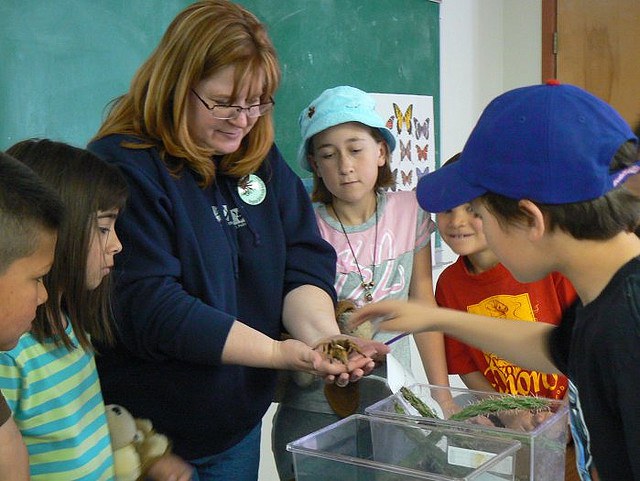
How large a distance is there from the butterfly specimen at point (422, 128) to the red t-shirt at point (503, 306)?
1547 millimetres

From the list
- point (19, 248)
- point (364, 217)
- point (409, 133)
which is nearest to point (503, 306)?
point (364, 217)

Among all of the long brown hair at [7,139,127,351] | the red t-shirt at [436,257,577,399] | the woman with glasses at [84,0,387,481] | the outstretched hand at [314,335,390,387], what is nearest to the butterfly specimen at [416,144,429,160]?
the red t-shirt at [436,257,577,399]

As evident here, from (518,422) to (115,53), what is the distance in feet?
4.88

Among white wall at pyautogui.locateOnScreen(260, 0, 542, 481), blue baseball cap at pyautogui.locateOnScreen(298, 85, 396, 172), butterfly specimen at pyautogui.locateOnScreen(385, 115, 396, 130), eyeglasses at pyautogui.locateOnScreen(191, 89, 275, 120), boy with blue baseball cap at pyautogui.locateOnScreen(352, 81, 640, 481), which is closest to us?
boy with blue baseball cap at pyautogui.locateOnScreen(352, 81, 640, 481)

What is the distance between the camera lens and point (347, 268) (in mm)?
1919

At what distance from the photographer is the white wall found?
3693mm

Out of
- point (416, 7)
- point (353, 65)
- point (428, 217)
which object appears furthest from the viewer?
point (416, 7)

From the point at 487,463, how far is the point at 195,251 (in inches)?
23.9

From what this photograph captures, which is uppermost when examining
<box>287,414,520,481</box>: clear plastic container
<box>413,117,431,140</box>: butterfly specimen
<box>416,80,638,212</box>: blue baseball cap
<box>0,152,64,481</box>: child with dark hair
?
<box>413,117,431,140</box>: butterfly specimen

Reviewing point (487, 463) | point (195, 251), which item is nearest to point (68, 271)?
point (195, 251)

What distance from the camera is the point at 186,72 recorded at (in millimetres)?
1418

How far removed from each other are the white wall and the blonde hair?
2287 mm

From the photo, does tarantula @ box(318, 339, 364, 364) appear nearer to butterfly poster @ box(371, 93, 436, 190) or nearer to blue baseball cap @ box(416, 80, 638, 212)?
blue baseball cap @ box(416, 80, 638, 212)

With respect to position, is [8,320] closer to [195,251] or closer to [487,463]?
[195,251]
